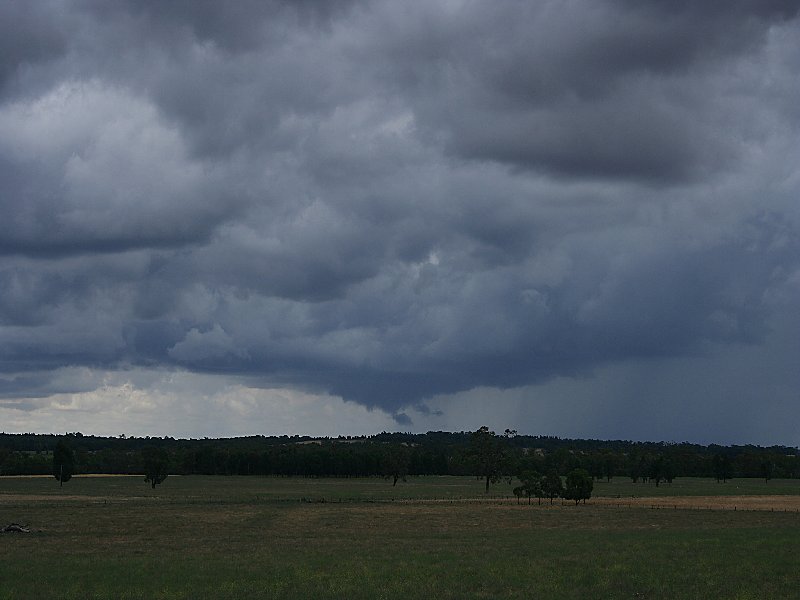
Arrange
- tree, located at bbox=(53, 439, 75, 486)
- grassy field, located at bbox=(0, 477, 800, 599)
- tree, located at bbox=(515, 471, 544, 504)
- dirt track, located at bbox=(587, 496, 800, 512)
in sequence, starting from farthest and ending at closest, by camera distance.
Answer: tree, located at bbox=(53, 439, 75, 486)
tree, located at bbox=(515, 471, 544, 504)
dirt track, located at bbox=(587, 496, 800, 512)
grassy field, located at bbox=(0, 477, 800, 599)

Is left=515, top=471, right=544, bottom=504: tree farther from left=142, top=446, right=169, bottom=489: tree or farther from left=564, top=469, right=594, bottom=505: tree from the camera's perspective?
left=142, top=446, right=169, bottom=489: tree

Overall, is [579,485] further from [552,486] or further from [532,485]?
[532,485]

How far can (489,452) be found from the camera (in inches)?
6929

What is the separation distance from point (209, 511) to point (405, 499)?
36.4 metres

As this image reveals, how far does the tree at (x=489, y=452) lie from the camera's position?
175m

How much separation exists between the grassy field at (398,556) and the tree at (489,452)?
8655 cm

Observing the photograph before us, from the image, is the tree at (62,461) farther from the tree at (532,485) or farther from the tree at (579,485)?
the tree at (579,485)

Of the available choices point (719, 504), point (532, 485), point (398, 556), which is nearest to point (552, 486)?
point (532, 485)

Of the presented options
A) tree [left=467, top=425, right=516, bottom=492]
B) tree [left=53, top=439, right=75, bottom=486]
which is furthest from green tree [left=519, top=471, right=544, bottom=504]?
tree [left=53, top=439, right=75, bottom=486]

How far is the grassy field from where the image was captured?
125 ft

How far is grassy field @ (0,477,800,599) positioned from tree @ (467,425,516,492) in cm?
8655

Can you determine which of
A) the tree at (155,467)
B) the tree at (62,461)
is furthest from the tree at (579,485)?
the tree at (62,461)

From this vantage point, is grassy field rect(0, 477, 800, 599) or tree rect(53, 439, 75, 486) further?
tree rect(53, 439, 75, 486)

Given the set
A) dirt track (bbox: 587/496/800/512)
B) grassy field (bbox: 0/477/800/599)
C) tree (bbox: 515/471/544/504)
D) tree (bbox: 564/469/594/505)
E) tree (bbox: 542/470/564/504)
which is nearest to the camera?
grassy field (bbox: 0/477/800/599)
